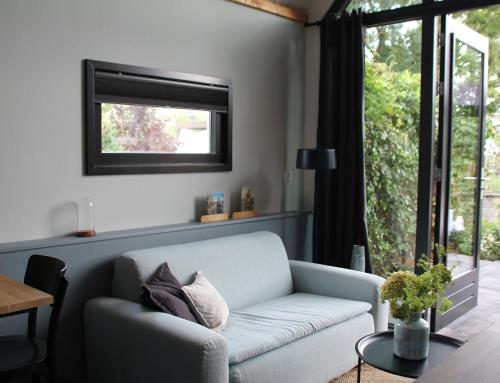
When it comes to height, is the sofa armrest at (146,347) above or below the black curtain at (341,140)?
below

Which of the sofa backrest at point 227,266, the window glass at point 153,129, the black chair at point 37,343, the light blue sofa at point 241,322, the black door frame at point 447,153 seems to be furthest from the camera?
the black door frame at point 447,153

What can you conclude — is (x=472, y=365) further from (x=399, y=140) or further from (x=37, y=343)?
(x=399, y=140)

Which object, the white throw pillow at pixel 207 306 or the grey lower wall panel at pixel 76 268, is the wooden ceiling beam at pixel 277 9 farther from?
the white throw pillow at pixel 207 306

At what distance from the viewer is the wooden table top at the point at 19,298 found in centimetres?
205

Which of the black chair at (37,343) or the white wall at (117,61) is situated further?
the white wall at (117,61)

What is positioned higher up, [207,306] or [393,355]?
[207,306]

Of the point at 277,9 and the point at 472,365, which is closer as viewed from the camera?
the point at 472,365

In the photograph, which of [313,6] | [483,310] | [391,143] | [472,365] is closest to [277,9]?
[313,6]

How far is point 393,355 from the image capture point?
8.43ft

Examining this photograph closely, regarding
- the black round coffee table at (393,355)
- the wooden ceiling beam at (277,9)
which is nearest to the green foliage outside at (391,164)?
the wooden ceiling beam at (277,9)

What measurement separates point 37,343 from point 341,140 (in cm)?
269

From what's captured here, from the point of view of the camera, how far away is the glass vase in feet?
8.20

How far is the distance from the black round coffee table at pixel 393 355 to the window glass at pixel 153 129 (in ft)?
5.93

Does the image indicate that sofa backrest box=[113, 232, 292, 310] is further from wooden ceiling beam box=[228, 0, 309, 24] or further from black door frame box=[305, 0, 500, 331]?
wooden ceiling beam box=[228, 0, 309, 24]
